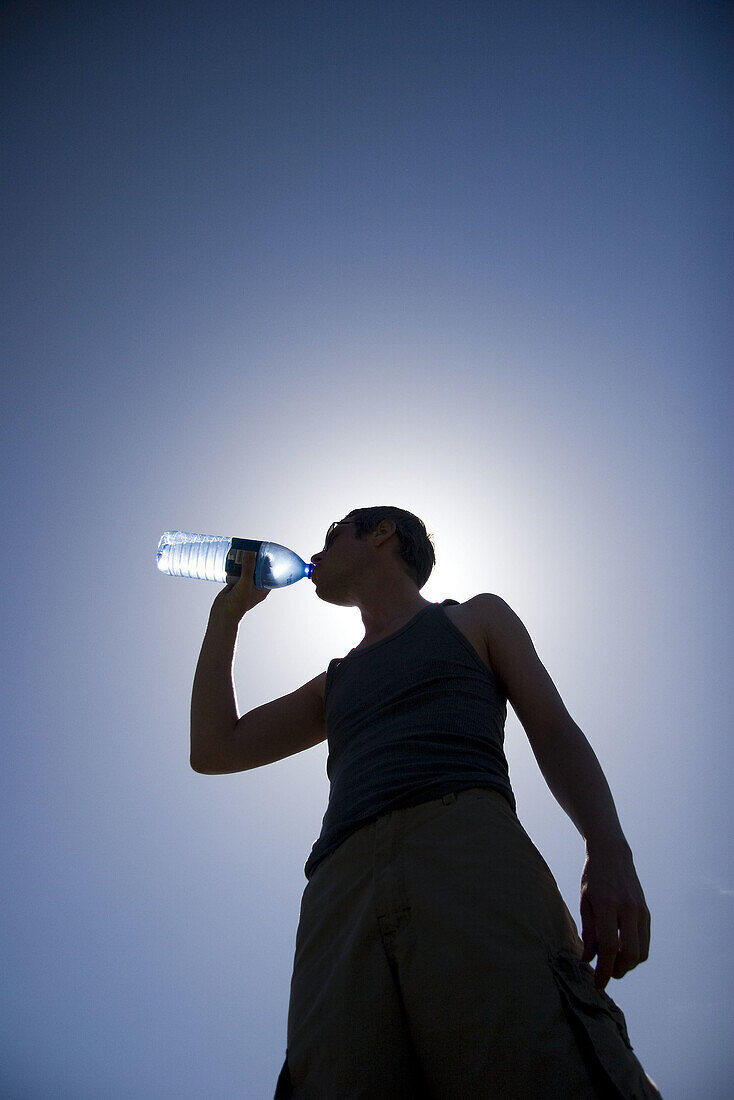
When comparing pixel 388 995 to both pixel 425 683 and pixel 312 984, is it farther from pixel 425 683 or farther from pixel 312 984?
pixel 425 683

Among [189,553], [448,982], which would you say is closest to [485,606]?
[448,982]

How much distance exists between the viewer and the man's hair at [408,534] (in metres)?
2.83

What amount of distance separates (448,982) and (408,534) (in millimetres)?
1918

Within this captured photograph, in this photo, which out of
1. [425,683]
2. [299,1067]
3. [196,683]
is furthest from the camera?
[196,683]

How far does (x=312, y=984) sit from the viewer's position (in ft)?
4.59

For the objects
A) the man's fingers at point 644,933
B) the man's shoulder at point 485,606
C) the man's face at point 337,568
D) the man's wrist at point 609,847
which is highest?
the man's face at point 337,568

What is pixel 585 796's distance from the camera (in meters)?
1.59

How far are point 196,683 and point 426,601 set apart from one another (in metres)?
1.00

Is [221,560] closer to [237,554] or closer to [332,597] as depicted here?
[237,554]

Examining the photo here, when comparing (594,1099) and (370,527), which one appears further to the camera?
(370,527)

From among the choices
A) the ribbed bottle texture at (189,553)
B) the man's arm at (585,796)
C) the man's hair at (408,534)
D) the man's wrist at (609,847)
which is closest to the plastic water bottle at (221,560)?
the ribbed bottle texture at (189,553)

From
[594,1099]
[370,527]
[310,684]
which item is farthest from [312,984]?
[370,527]

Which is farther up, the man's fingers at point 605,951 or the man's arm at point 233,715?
the man's arm at point 233,715

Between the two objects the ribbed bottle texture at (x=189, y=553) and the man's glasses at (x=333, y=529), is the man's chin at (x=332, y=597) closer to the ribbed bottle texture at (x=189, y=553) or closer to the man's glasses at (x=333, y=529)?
the man's glasses at (x=333, y=529)
